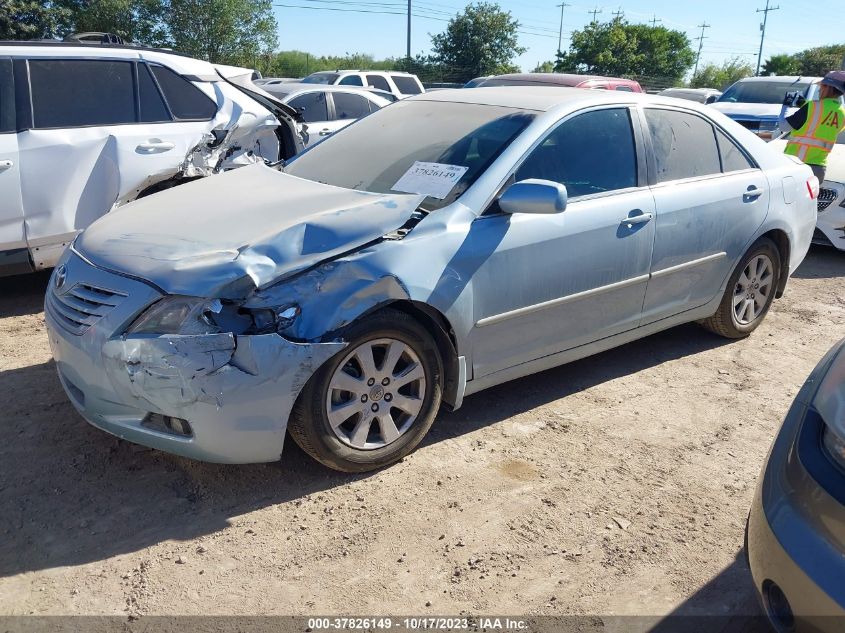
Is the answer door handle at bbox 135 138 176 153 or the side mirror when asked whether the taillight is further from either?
door handle at bbox 135 138 176 153

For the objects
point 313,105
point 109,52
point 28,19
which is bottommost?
point 313,105

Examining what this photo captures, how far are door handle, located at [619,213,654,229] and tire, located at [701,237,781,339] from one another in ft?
3.48

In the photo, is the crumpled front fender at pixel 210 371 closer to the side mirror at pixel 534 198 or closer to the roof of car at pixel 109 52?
the side mirror at pixel 534 198

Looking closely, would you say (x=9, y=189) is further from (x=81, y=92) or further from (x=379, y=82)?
(x=379, y=82)

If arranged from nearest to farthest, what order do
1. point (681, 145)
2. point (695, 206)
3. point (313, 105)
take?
point (695, 206) → point (681, 145) → point (313, 105)

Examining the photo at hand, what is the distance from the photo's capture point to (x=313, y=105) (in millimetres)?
10359

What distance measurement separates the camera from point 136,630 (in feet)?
8.07

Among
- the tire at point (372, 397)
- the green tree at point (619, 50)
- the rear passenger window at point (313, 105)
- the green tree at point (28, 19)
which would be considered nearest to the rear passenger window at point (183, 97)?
the tire at point (372, 397)

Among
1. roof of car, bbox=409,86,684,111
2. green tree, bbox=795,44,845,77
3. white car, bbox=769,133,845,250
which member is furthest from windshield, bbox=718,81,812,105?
green tree, bbox=795,44,845,77

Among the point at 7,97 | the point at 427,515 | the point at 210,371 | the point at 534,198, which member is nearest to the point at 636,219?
the point at 534,198

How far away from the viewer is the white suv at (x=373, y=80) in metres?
17.7

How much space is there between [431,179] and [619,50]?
5013 centimetres

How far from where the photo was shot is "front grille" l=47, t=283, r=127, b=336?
3.01 m

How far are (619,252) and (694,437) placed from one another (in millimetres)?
1038
